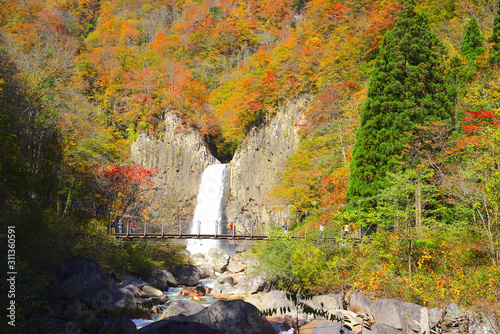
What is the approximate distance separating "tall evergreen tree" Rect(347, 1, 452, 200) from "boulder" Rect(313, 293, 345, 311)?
4.16 metres

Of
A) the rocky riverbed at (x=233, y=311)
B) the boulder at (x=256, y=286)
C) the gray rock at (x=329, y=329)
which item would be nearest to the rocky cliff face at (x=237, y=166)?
the boulder at (x=256, y=286)

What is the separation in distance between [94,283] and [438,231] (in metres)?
9.63

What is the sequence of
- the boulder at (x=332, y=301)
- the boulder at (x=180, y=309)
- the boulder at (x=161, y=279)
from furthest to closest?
the boulder at (x=161, y=279), the boulder at (x=332, y=301), the boulder at (x=180, y=309)

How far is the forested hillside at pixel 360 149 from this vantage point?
8.88m

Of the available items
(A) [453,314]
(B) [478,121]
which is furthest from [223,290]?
(B) [478,121]

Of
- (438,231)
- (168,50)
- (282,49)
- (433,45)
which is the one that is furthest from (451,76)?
(168,50)

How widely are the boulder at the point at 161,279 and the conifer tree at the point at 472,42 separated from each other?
1382 cm

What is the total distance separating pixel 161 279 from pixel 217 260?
5.62 metres

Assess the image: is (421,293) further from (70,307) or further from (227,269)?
(227,269)

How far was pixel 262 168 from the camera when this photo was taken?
24.4 metres

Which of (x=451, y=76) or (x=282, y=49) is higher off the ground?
(x=282, y=49)

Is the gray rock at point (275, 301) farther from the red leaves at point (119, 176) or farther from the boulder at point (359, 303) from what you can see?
the red leaves at point (119, 176)

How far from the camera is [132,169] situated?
1784 centimetres

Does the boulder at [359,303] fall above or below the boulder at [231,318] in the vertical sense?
below
